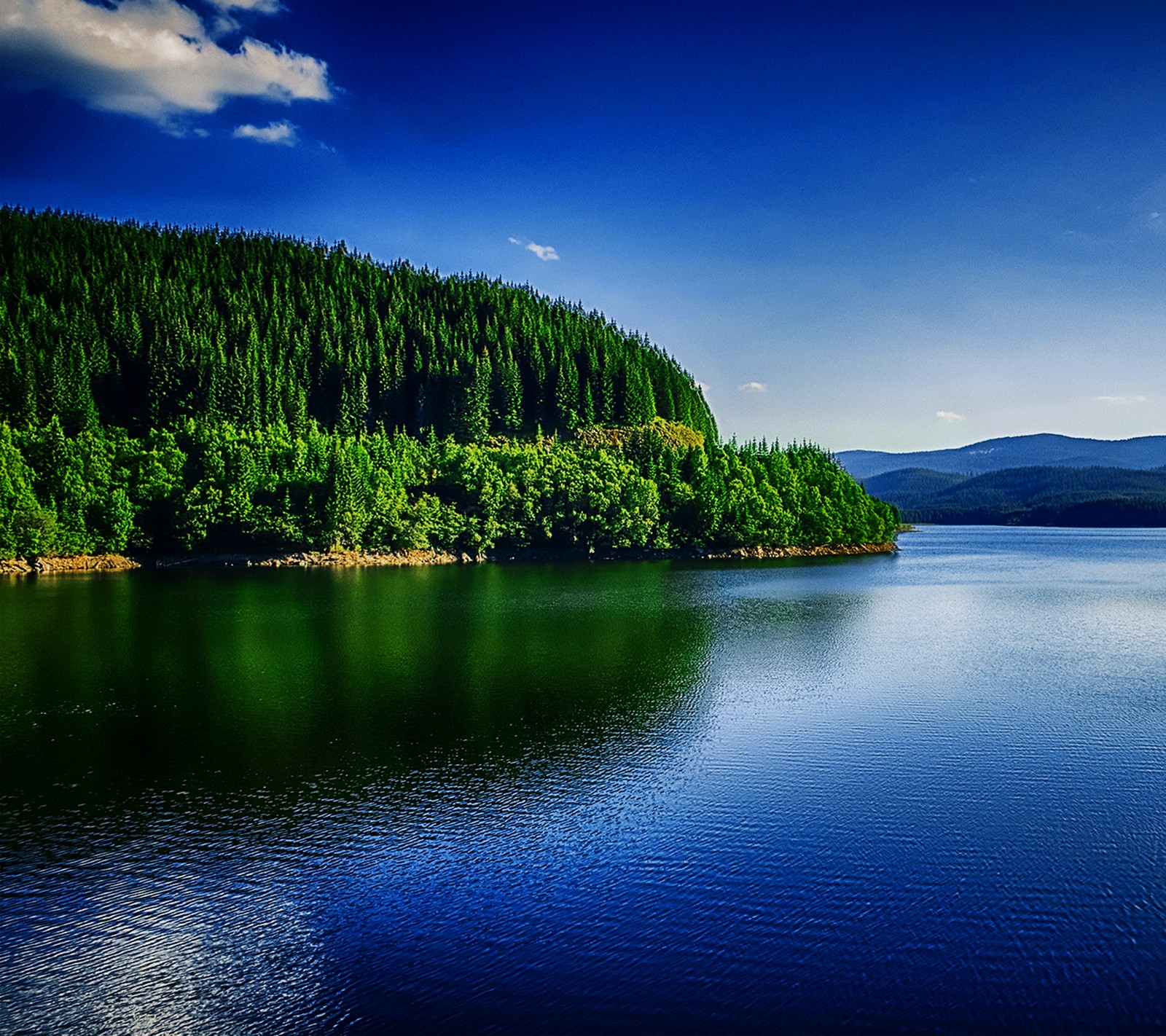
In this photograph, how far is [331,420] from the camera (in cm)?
11500

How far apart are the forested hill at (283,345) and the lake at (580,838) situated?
73.0 metres

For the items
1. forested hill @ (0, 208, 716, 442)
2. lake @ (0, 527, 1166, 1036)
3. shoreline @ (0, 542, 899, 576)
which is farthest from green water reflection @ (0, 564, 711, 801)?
forested hill @ (0, 208, 716, 442)

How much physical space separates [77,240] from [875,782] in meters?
143

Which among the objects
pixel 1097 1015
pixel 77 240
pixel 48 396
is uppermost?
pixel 77 240

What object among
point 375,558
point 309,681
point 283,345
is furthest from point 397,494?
point 309,681

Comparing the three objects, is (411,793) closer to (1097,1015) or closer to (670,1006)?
(670,1006)

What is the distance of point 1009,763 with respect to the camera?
19203mm

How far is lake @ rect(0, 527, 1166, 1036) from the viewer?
10312 mm

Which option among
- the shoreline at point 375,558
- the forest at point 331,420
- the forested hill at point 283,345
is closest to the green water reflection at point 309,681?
the shoreline at point 375,558

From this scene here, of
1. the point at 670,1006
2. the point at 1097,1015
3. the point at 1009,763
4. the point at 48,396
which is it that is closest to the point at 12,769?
the point at 670,1006

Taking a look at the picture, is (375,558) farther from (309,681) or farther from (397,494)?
(309,681)

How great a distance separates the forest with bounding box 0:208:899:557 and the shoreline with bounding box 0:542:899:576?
1124 mm

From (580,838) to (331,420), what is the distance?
4220 inches

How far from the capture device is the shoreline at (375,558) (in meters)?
75.9
